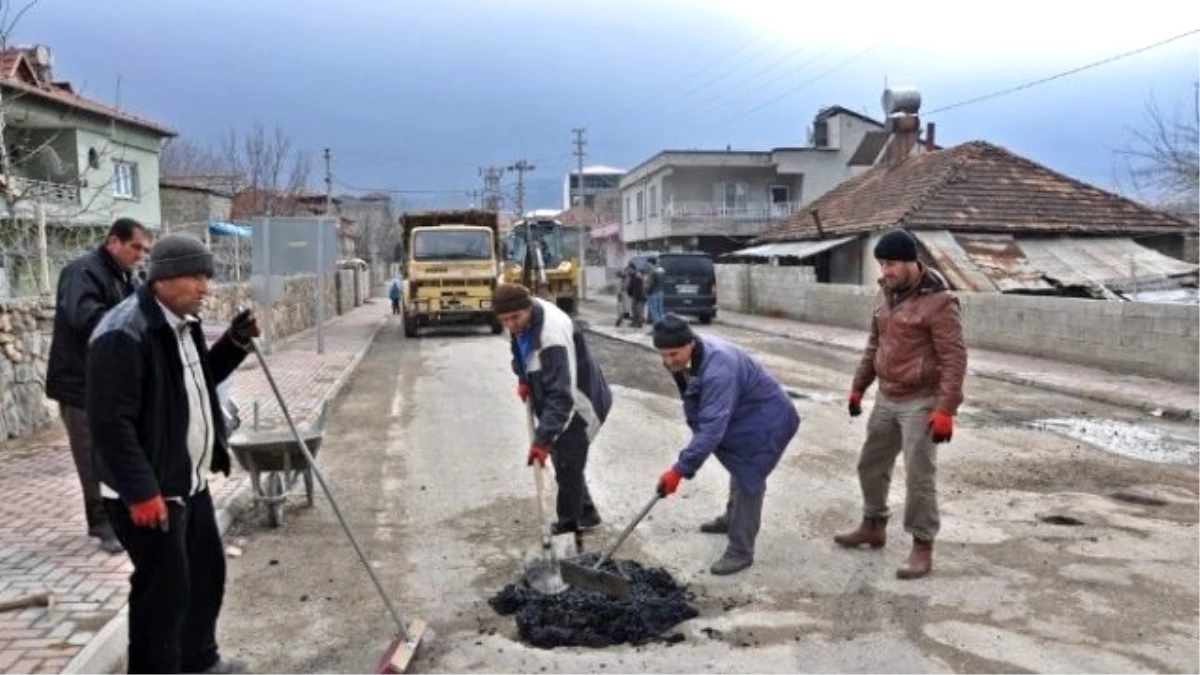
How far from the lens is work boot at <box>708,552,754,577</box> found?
5.50 metres

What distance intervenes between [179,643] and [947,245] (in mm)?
21477

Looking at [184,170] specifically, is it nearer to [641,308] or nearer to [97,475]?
[641,308]

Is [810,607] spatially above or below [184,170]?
below

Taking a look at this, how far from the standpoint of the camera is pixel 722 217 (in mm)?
45781

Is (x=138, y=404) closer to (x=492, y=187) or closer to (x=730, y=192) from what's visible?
(x=730, y=192)

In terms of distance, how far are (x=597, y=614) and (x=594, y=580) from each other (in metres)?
0.29

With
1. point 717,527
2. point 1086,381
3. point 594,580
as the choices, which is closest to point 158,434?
point 594,580

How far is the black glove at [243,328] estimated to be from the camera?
4090mm

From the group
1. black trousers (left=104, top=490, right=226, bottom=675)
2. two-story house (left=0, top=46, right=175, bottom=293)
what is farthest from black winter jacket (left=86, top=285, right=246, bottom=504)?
two-story house (left=0, top=46, right=175, bottom=293)

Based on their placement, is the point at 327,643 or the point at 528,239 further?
the point at 528,239

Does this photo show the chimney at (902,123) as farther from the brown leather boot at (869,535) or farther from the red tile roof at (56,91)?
the brown leather boot at (869,535)

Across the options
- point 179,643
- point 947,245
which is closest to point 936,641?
point 179,643

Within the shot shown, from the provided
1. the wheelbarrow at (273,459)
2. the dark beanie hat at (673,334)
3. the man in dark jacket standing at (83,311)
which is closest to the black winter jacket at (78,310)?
the man in dark jacket standing at (83,311)

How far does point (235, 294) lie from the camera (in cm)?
1888
